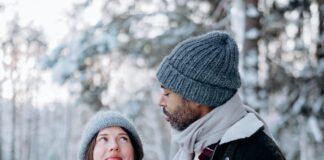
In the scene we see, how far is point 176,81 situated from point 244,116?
374 mm

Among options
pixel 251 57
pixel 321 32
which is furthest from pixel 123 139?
pixel 321 32

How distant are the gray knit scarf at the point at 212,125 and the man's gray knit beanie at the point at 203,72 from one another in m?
0.05

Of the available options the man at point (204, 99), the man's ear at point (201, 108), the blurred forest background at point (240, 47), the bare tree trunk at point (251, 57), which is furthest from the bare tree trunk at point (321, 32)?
the man's ear at point (201, 108)

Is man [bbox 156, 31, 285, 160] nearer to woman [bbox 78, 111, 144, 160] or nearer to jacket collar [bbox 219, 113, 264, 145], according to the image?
jacket collar [bbox 219, 113, 264, 145]

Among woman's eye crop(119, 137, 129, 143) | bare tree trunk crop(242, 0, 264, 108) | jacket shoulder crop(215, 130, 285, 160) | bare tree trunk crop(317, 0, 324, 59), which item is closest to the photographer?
jacket shoulder crop(215, 130, 285, 160)

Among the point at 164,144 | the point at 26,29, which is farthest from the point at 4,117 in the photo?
the point at 26,29

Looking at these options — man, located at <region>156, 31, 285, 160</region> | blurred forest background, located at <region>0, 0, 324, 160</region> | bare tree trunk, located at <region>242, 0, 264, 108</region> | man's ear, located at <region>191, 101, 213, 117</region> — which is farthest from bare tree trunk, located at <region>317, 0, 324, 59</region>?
man's ear, located at <region>191, 101, 213, 117</region>

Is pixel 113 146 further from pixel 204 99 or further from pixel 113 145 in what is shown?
pixel 204 99

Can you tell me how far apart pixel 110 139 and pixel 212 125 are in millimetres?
564

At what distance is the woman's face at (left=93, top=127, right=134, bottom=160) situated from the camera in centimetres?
317

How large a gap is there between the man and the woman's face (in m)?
0.30

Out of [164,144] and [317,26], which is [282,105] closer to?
[317,26]

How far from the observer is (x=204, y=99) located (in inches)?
119

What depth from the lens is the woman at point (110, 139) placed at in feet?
10.5
